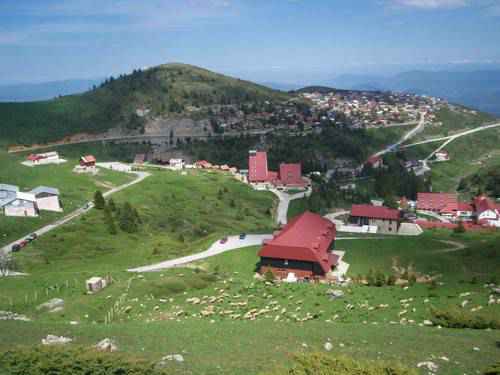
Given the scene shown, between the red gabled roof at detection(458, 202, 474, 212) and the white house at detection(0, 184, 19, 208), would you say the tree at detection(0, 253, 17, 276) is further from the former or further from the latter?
the red gabled roof at detection(458, 202, 474, 212)

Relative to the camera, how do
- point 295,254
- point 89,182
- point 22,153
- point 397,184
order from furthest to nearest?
point 22,153 < point 397,184 < point 89,182 < point 295,254

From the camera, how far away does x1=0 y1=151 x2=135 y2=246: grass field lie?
58625mm

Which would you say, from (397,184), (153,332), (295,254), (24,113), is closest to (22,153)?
(24,113)

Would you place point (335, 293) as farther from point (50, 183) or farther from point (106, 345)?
point (50, 183)

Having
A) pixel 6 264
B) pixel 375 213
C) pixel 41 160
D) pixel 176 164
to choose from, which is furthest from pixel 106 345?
pixel 176 164

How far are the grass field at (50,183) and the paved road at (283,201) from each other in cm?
3376

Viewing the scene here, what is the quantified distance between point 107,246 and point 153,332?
35304 millimetres

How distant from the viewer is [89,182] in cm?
8825

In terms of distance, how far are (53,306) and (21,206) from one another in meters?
37.4

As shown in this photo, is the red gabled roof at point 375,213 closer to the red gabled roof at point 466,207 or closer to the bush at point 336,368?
the red gabled roof at point 466,207

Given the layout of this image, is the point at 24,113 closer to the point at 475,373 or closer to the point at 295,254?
the point at 295,254

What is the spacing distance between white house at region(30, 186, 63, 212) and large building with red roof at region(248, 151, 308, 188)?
61.3 metres

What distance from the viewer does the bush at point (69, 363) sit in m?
15.5

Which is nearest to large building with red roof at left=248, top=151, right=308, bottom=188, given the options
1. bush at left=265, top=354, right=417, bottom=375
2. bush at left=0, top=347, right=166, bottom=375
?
bush at left=265, top=354, right=417, bottom=375
